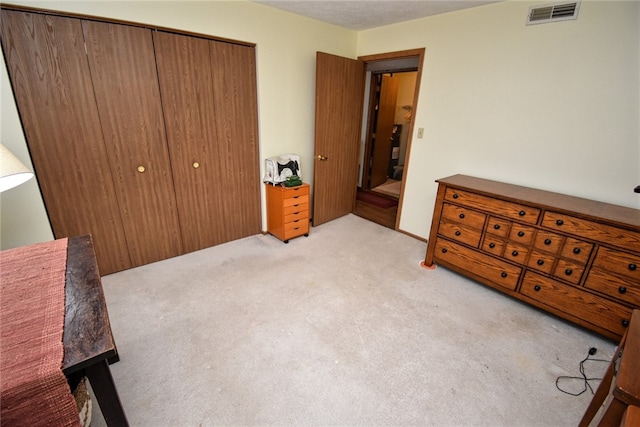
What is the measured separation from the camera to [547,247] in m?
2.00

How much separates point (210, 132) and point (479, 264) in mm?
2656

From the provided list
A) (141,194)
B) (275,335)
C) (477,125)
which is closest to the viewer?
(275,335)

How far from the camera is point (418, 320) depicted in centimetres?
204

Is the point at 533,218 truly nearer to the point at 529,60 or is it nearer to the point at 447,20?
the point at 529,60

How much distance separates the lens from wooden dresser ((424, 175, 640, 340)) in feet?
5.75

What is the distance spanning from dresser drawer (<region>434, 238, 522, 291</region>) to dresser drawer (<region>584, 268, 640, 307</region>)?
41 centimetres

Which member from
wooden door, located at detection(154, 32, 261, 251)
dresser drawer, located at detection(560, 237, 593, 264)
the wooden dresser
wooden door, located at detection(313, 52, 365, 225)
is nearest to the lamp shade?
wooden door, located at detection(154, 32, 261, 251)

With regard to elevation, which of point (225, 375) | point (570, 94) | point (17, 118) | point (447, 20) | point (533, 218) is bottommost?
point (225, 375)

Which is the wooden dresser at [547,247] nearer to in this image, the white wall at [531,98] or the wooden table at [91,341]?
the white wall at [531,98]

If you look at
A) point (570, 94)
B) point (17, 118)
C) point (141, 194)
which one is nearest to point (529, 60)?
point (570, 94)

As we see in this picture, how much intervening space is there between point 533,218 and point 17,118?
3.57 meters

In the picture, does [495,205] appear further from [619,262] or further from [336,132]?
[336,132]

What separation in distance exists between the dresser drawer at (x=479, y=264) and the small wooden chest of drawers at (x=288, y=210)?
1.41m

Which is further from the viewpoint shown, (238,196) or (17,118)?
(238,196)
